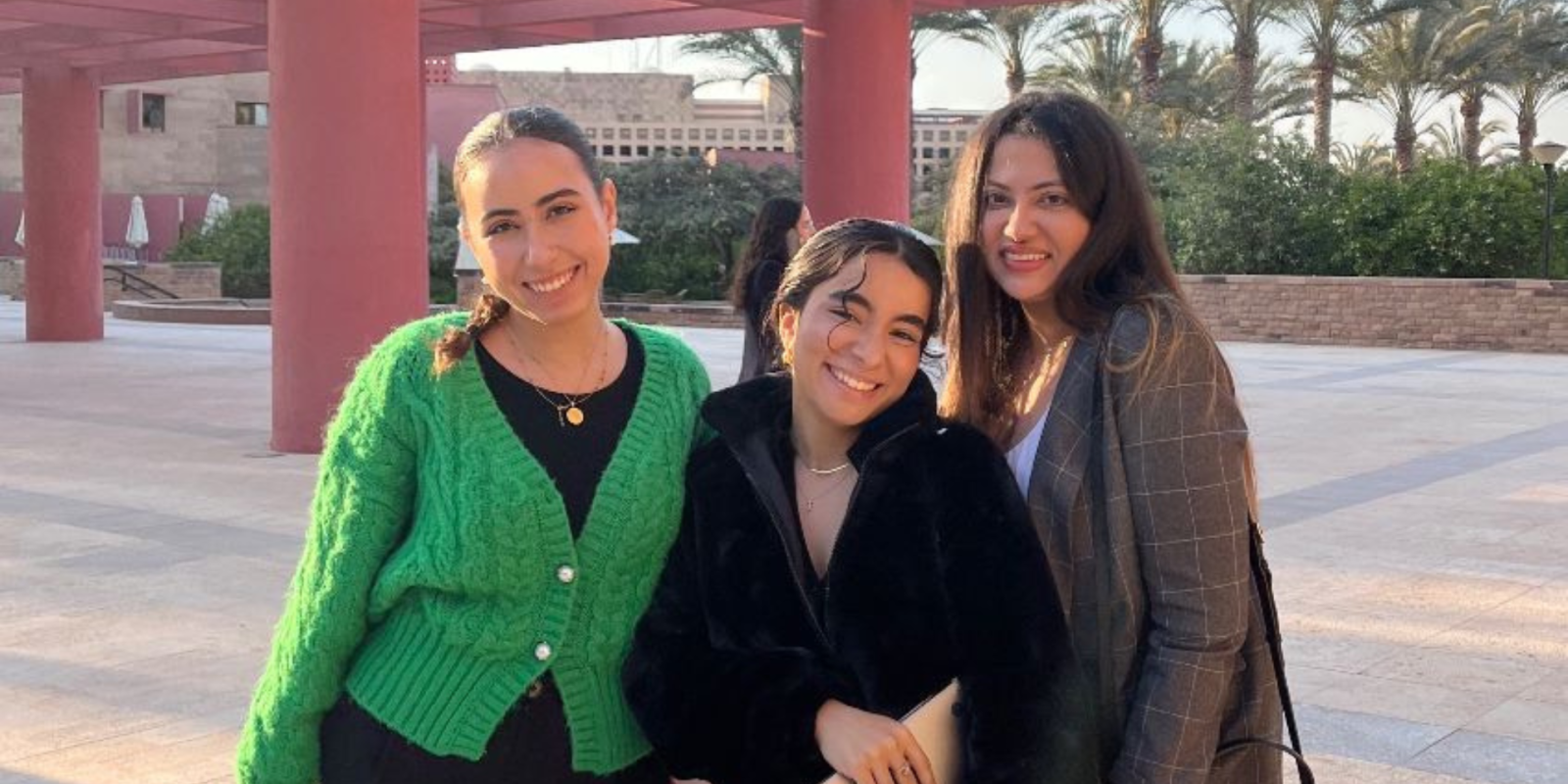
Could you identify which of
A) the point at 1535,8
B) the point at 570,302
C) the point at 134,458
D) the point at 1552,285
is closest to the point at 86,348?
the point at 134,458

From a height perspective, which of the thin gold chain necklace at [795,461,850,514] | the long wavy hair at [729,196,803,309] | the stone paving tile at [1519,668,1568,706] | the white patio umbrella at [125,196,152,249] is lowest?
the stone paving tile at [1519,668,1568,706]

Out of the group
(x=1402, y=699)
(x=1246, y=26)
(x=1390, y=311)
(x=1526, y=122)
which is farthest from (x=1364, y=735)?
(x=1526, y=122)

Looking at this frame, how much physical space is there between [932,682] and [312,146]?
393 inches

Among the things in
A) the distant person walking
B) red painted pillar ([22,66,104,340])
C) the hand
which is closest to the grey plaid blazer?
the hand

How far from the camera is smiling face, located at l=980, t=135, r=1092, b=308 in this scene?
2.55 metres

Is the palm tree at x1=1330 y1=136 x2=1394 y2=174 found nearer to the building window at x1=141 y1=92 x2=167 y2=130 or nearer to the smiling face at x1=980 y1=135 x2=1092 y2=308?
the building window at x1=141 y1=92 x2=167 y2=130

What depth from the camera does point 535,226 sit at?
2443 mm

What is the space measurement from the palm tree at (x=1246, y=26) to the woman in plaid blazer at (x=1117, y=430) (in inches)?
1245

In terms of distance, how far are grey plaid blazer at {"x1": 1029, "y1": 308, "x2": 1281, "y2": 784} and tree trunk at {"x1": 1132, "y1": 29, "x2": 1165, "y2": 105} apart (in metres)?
33.3

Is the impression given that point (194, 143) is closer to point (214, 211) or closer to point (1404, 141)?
point (214, 211)

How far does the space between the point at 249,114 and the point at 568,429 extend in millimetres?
47230

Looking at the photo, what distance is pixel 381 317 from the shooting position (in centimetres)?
1191

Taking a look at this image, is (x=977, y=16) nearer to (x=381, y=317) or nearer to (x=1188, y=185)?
(x=1188, y=185)

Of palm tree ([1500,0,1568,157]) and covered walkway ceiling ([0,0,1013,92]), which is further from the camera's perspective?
palm tree ([1500,0,1568,157])
